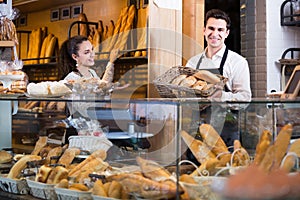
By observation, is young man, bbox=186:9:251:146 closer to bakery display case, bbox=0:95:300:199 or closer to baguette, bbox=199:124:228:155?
bakery display case, bbox=0:95:300:199

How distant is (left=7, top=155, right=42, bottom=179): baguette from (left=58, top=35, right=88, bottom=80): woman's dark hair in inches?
76.6

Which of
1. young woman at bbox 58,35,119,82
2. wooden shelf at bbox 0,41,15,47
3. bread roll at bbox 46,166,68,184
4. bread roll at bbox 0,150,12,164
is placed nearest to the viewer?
bread roll at bbox 46,166,68,184

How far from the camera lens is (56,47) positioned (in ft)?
18.1

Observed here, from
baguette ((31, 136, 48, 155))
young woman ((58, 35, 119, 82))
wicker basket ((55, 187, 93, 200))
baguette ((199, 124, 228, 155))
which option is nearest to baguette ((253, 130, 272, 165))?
baguette ((199, 124, 228, 155))

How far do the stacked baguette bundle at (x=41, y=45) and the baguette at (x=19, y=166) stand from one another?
11.9 ft

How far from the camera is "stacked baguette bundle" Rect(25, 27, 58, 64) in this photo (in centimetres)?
540

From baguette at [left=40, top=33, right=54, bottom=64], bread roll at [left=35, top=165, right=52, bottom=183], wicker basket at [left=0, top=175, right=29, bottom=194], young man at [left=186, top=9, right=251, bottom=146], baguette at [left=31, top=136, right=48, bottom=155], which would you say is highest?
baguette at [left=40, top=33, right=54, bottom=64]

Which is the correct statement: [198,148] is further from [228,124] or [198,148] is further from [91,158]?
[91,158]

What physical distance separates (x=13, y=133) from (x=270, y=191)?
154 centimetres

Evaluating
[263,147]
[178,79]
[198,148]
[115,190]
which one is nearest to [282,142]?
[263,147]

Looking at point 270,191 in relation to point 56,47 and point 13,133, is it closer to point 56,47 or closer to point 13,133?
point 13,133

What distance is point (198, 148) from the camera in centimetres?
149

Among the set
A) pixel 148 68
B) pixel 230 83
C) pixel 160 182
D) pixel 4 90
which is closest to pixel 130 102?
pixel 160 182

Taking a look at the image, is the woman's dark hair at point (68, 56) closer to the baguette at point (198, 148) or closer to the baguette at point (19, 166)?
the baguette at point (19, 166)
